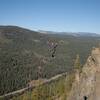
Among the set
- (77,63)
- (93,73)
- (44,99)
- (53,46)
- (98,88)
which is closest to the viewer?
(98,88)

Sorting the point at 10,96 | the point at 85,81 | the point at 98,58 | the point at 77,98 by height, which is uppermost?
the point at 98,58

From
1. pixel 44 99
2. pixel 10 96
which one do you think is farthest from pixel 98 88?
pixel 10 96

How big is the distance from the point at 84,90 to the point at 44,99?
79.5 meters

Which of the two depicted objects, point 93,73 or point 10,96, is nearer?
point 93,73

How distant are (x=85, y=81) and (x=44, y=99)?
79.0m

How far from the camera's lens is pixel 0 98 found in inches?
6900

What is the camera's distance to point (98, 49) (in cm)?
3941

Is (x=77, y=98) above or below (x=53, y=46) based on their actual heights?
below

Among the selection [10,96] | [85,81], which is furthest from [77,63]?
[10,96]

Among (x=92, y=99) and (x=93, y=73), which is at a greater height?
(x=93, y=73)

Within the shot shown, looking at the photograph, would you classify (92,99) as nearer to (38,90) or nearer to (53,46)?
(53,46)

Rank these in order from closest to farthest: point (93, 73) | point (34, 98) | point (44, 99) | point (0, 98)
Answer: point (93, 73) → point (34, 98) → point (44, 99) → point (0, 98)

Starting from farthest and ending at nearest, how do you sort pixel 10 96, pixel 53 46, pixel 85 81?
pixel 10 96 → pixel 53 46 → pixel 85 81

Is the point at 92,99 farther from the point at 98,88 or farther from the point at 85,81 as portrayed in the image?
the point at 85,81
